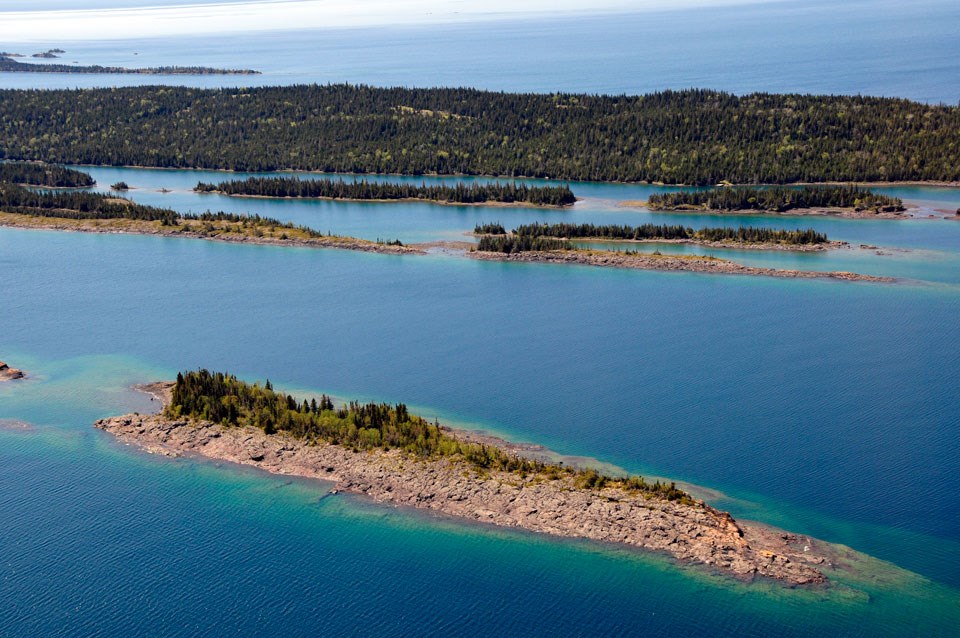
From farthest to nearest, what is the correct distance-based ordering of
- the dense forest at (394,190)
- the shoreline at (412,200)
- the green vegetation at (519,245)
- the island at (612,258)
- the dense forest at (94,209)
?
the dense forest at (394,190)
the shoreline at (412,200)
the dense forest at (94,209)
the green vegetation at (519,245)
the island at (612,258)

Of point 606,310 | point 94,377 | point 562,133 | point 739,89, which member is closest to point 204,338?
point 94,377

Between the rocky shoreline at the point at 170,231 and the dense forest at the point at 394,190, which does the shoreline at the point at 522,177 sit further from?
the rocky shoreline at the point at 170,231

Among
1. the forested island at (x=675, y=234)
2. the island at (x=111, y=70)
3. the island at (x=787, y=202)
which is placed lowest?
the forested island at (x=675, y=234)

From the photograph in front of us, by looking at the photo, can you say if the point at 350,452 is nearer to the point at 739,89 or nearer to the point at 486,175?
the point at 486,175

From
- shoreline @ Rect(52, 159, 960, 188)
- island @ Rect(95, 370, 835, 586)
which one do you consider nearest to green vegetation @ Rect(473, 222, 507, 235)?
shoreline @ Rect(52, 159, 960, 188)

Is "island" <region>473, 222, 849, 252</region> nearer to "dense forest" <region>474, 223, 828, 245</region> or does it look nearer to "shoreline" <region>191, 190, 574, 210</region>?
"dense forest" <region>474, 223, 828, 245</region>

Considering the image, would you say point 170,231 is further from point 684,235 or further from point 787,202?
point 787,202

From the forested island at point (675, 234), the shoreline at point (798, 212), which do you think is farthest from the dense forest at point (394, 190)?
the forested island at point (675, 234)
